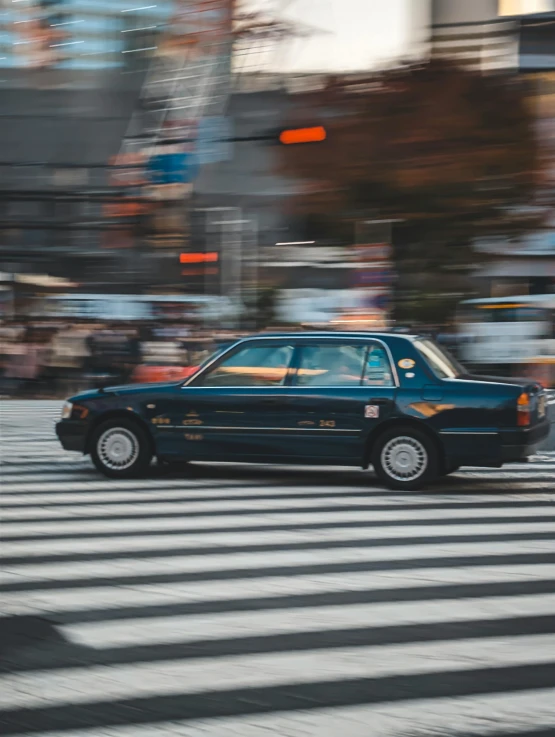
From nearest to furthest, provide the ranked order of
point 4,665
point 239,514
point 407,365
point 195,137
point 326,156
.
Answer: point 4,665 → point 326,156 → point 195,137 → point 239,514 → point 407,365

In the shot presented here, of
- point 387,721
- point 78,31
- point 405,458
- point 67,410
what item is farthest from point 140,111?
point 387,721

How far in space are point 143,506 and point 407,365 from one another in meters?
2.88

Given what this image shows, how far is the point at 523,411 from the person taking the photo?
10.1 m

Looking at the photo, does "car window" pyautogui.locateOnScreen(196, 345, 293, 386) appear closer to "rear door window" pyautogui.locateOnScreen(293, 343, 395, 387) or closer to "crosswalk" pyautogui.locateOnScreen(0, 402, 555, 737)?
"rear door window" pyautogui.locateOnScreen(293, 343, 395, 387)

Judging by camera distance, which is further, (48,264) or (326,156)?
(326,156)

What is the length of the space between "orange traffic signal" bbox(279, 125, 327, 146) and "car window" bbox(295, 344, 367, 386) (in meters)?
2.01

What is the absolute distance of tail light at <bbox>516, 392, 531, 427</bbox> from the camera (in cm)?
1010

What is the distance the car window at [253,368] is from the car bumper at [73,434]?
1333 mm

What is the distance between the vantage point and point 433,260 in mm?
7695

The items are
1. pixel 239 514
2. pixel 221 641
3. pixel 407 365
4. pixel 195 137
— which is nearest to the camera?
pixel 221 641

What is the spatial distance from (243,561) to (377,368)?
13.2ft

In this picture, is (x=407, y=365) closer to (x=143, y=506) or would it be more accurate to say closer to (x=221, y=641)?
(x=143, y=506)

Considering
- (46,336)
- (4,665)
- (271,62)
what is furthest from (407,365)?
(4,665)

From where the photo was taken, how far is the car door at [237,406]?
10.7m
